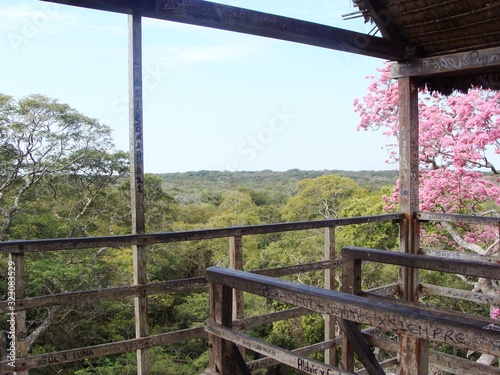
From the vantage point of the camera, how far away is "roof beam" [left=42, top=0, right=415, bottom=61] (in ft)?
7.72

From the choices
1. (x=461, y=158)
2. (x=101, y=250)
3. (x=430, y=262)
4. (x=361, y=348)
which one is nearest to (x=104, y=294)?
(x=361, y=348)

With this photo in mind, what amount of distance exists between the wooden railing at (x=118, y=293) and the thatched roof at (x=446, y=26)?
1.65 meters

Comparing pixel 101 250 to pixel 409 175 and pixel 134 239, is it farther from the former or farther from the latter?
pixel 134 239

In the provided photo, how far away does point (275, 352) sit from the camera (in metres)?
1.17

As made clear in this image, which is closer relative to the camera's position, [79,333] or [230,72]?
[79,333]

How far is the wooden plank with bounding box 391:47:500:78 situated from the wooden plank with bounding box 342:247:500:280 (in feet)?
7.56

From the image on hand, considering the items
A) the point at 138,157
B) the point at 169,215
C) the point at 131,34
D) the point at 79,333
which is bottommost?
the point at 79,333

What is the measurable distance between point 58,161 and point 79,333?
3.78 meters

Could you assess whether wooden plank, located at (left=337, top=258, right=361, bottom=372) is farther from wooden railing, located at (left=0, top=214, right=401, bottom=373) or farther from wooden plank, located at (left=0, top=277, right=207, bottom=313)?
wooden plank, located at (left=0, top=277, right=207, bottom=313)

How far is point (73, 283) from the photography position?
9.46m

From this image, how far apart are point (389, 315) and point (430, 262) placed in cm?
86

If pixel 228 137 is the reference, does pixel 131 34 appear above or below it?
below

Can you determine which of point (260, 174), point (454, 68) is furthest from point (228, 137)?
point (454, 68)

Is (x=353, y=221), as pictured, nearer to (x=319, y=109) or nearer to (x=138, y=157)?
(x=138, y=157)
